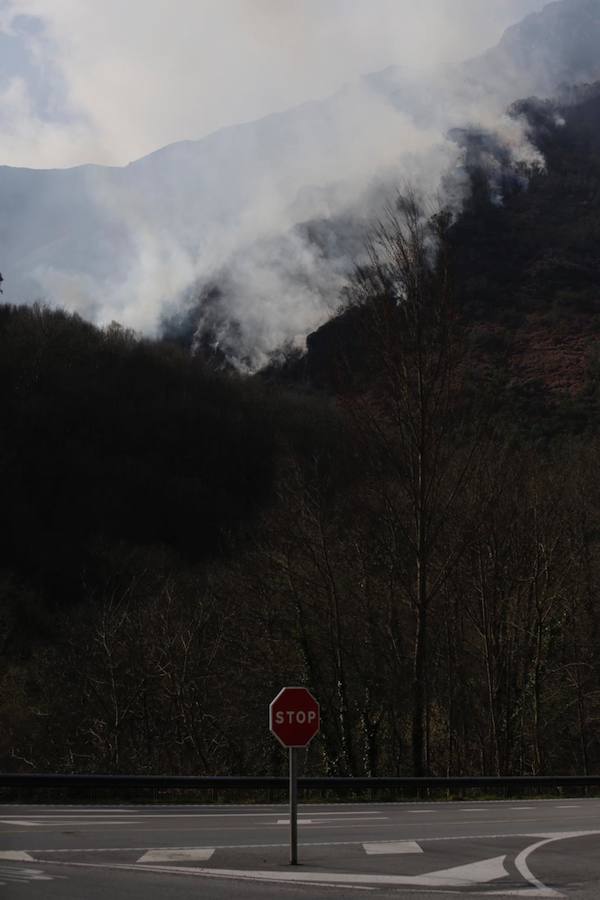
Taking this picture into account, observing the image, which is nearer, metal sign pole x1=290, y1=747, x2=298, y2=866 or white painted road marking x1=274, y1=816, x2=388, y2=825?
metal sign pole x1=290, y1=747, x2=298, y2=866

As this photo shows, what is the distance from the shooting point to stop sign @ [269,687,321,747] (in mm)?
8648

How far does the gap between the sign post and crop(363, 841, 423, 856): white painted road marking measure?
4.21 feet

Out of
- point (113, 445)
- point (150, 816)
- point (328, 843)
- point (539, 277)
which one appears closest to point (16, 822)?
point (150, 816)

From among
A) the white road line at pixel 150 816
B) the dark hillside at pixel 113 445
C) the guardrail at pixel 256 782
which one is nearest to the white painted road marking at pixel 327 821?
the white road line at pixel 150 816

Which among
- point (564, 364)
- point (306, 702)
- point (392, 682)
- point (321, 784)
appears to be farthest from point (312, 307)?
point (306, 702)

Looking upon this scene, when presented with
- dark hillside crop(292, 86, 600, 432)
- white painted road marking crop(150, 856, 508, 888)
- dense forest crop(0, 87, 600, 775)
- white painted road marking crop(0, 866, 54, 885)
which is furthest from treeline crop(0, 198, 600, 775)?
white painted road marking crop(0, 866, 54, 885)

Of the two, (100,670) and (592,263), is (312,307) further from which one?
(100,670)

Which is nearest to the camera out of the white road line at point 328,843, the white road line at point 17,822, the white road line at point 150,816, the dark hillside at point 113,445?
the white road line at point 328,843

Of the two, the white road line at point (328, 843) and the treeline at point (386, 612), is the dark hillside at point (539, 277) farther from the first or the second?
the white road line at point (328, 843)

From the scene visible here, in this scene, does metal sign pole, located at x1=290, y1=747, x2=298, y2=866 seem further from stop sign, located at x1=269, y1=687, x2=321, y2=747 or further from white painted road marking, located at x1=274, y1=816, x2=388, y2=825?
white painted road marking, located at x1=274, y1=816, x2=388, y2=825

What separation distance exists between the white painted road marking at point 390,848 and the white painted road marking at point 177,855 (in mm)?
1603

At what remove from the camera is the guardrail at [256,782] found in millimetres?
14617

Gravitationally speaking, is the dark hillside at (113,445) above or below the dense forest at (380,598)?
above

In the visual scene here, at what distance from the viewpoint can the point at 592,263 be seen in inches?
4011
